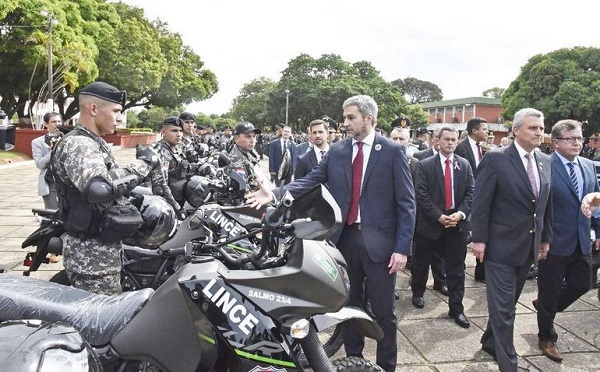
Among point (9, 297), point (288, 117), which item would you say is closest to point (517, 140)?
point (9, 297)

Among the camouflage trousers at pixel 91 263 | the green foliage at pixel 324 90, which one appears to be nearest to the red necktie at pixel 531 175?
the camouflage trousers at pixel 91 263

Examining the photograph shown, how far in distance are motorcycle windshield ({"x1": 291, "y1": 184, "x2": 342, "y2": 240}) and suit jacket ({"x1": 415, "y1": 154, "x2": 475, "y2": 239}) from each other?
10.1ft

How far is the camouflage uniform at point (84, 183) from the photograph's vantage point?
2.54 m

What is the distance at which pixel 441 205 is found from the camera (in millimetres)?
5012

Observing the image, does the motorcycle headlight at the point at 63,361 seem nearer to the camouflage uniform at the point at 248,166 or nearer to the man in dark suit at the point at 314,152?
the camouflage uniform at the point at 248,166

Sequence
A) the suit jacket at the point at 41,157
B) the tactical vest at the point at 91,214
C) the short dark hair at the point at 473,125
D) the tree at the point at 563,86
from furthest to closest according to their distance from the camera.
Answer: the tree at the point at 563,86, the suit jacket at the point at 41,157, the short dark hair at the point at 473,125, the tactical vest at the point at 91,214

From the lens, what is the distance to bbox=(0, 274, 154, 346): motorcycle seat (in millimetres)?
1998

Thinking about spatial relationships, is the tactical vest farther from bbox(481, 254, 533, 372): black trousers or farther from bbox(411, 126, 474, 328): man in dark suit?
bbox(411, 126, 474, 328): man in dark suit

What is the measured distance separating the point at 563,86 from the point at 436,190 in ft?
124

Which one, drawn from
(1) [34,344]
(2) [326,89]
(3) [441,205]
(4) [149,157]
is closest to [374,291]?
(4) [149,157]

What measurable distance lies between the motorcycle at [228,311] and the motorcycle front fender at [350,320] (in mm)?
97

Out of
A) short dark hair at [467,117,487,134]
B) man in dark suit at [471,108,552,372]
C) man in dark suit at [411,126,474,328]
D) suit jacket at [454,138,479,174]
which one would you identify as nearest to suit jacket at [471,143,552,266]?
man in dark suit at [471,108,552,372]

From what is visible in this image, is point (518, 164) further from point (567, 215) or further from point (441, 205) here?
point (441, 205)

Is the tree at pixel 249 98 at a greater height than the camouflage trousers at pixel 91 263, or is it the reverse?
the tree at pixel 249 98
